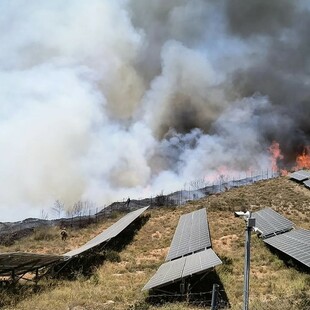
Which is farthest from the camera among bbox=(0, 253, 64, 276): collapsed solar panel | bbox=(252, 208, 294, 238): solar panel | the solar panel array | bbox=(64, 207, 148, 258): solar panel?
bbox=(252, 208, 294, 238): solar panel

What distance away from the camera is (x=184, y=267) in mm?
22922

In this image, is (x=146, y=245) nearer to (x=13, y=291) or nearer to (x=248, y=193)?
(x=13, y=291)

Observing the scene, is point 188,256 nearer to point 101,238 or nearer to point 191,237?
point 191,237

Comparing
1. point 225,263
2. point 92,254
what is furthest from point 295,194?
point 92,254

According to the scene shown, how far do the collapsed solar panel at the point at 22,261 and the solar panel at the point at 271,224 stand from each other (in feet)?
54.4

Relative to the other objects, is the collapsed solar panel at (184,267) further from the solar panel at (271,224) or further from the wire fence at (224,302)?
the solar panel at (271,224)

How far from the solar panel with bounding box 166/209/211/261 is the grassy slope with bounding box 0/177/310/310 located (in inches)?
82.9

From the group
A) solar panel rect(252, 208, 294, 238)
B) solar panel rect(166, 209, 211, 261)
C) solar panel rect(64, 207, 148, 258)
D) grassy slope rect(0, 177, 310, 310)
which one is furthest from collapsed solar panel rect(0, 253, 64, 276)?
solar panel rect(252, 208, 294, 238)

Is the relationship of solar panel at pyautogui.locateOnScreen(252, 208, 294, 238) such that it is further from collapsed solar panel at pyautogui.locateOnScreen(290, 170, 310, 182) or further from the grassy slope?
collapsed solar panel at pyautogui.locateOnScreen(290, 170, 310, 182)

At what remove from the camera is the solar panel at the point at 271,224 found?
33.6 metres

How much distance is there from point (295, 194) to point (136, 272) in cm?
3328

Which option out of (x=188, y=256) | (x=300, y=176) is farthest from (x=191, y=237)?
(x=300, y=176)

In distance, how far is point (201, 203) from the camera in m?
57.2

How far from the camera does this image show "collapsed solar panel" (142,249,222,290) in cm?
2086
